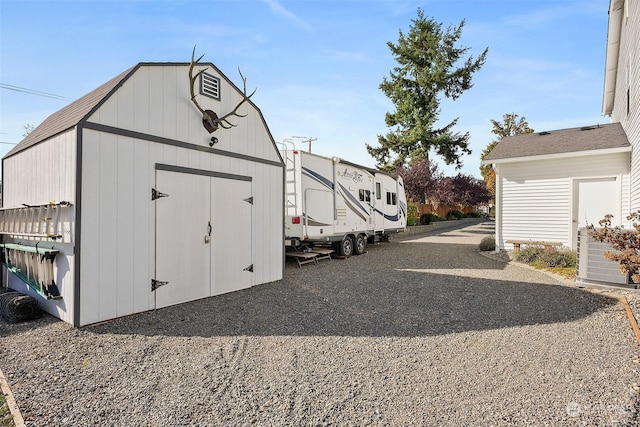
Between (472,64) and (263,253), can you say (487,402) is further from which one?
(472,64)

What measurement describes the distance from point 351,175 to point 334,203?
1.52 m

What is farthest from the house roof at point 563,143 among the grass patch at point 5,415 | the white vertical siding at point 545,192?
the grass patch at point 5,415

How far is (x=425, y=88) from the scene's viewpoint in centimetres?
2822

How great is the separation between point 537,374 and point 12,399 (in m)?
4.59

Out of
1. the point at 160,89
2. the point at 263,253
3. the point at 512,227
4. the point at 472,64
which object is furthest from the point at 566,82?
the point at 472,64

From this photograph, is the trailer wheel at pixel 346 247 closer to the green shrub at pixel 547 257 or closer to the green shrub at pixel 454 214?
the green shrub at pixel 547 257

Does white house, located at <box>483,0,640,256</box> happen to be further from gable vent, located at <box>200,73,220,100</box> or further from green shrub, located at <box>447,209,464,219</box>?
green shrub, located at <box>447,209,464,219</box>

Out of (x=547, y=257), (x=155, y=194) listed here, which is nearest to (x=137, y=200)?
(x=155, y=194)

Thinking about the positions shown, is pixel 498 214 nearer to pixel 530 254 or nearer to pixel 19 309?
pixel 530 254

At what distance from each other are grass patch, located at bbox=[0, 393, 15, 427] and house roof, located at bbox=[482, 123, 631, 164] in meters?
11.9

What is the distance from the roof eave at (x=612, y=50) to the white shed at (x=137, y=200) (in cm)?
1077

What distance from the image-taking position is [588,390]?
9.52ft

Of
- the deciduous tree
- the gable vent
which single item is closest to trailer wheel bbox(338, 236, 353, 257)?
the gable vent

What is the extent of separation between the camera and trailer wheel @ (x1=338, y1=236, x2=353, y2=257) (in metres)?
10.8
